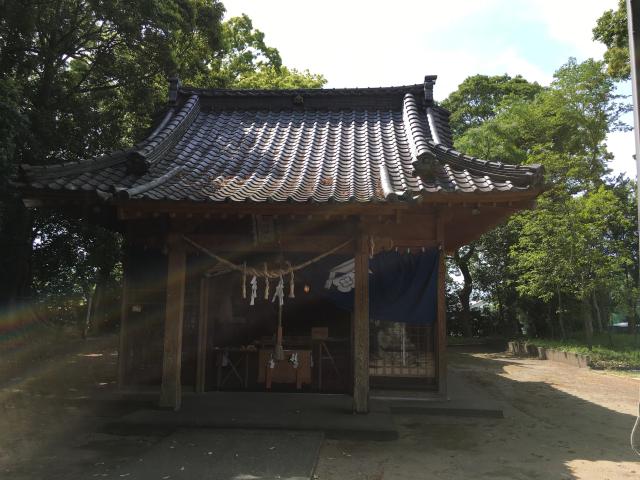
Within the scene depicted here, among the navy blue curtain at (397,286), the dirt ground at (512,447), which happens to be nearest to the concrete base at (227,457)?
the dirt ground at (512,447)

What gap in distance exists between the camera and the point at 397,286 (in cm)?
838

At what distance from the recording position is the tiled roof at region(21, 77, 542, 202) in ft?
22.4

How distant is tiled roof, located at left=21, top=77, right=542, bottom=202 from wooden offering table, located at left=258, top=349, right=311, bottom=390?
11.0ft

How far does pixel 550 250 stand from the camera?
706 inches

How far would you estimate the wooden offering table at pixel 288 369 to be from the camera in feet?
29.4

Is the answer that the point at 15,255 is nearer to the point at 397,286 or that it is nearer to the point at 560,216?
the point at 397,286

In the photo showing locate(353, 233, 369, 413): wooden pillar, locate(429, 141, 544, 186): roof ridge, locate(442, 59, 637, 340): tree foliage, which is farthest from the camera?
locate(442, 59, 637, 340): tree foliage

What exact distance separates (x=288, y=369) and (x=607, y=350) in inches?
546

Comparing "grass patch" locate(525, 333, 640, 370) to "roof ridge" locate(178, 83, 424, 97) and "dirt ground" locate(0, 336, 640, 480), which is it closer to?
"dirt ground" locate(0, 336, 640, 480)

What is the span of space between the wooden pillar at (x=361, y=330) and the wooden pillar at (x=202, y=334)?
3.18 metres

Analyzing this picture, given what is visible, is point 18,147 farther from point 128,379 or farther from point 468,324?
point 468,324

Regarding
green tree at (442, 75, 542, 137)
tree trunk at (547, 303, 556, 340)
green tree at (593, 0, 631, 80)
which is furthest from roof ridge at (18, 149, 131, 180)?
green tree at (442, 75, 542, 137)

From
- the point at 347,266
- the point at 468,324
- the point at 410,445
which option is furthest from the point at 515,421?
the point at 468,324

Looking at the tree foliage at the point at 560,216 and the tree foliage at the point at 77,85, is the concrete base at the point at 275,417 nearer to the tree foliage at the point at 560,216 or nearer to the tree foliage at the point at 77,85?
the tree foliage at the point at 77,85
